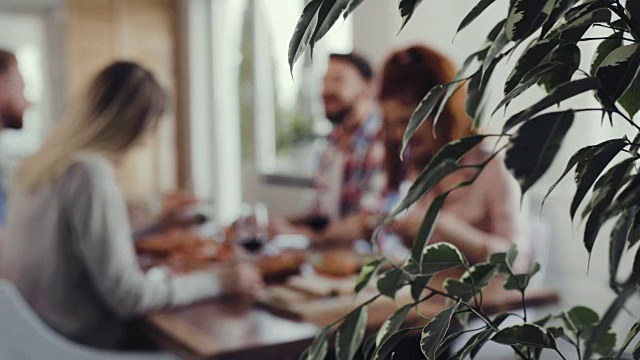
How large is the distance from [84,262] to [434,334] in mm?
1506

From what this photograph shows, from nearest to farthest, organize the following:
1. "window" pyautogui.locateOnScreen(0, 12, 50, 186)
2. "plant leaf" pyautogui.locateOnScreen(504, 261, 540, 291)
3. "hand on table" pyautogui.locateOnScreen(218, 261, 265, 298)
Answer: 1. "plant leaf" pyautogui.locateOnScreen(504, 261, 540, 291)
2. "hand on table" pyautogui.locateOnScreen(218, 261, 265, 298)
3. "window" pyautogui.locateOnScreen(0, 12, 50, 186)

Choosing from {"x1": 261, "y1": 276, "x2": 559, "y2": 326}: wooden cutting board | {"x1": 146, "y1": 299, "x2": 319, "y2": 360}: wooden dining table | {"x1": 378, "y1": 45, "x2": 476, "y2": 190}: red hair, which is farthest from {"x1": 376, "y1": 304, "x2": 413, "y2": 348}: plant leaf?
{"x1": 378, "y1": 45, "x2": 476, "y2": 190}: red hair

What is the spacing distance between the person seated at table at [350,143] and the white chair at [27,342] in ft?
3.43

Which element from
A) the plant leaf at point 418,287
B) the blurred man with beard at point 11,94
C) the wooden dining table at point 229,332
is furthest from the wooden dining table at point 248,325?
the blurred man with beard at point 11,94

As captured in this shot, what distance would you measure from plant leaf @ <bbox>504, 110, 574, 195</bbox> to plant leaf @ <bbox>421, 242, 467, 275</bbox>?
0.62ft

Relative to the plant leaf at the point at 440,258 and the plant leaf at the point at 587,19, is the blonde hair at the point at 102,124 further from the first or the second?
the plant leaf at the point at 587,19

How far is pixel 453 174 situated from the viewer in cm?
204

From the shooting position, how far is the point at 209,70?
12.4ft

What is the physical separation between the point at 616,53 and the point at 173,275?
1506 mm

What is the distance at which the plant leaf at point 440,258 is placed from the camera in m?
0.67

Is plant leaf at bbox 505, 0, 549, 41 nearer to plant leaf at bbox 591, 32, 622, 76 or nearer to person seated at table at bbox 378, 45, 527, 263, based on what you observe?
plant leaf at bbox 591, 32, 622, 76

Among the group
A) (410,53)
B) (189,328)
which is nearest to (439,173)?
(189,328)

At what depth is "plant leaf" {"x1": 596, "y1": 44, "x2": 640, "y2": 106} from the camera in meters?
0.54

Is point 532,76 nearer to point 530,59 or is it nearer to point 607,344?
point 530,59
